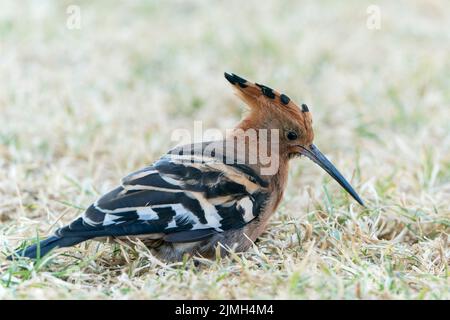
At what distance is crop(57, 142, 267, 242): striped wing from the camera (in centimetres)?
295

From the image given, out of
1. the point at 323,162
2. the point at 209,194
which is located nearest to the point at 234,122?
the point at 323,162

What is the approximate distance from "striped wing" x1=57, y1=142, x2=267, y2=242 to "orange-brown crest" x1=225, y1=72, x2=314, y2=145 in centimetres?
30

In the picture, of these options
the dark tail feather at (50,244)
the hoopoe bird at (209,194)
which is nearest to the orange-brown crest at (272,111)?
the hoopoe bird at (209,194)

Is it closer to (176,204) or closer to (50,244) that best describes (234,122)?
(176,204)

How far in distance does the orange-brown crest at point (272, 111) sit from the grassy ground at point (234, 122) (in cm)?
35

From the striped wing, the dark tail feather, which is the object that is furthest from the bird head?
the dark tail feather

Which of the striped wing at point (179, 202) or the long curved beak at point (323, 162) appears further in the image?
the long curved beak at point (323, 162)

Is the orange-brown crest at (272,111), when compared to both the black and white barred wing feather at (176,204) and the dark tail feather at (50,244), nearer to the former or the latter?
the black and white barred wing feather at (176,204)

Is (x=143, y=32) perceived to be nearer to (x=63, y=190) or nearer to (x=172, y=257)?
(x=63, y=190)

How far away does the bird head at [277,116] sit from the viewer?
347 cm

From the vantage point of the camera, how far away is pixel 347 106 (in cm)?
548

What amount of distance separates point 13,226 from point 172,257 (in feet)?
2.52

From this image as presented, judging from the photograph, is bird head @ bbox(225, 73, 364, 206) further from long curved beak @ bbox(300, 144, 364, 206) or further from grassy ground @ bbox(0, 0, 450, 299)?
grassy ground @ bbox(0, 0, 450, 299)
